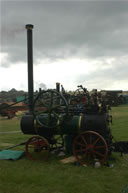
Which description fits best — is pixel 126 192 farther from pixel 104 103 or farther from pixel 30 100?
pixel 30 100

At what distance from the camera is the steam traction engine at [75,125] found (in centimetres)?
528

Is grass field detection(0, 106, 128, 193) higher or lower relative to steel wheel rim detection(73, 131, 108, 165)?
lower

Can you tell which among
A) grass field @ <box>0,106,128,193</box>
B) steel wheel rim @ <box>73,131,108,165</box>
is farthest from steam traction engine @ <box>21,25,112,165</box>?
grass field @ <box>0,106,128,193</box>

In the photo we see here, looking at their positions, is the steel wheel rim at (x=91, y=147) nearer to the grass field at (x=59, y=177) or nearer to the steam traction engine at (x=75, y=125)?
the steam traction engine at (x=75, y=125)

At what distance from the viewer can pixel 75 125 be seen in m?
5.44

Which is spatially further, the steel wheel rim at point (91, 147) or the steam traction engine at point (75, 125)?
the steam traction engine at point (75, 125)

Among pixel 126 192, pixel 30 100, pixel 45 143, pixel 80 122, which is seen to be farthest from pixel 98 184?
pixel 30 100

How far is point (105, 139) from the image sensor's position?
17.8ft

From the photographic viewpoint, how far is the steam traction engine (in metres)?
5.28

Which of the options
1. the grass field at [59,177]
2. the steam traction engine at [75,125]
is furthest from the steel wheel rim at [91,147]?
the grass field at [59,177]

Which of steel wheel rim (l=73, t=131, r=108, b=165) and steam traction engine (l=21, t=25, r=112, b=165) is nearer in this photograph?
steel wheel rim (l=73, t=131, r=108, b=165)

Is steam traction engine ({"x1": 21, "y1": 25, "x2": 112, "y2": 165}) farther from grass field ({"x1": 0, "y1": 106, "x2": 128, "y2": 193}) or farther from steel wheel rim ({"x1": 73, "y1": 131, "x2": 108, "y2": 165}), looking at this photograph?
grass field ({"x1": 0, "y1": 106, "x2": 128, "y2": 193})

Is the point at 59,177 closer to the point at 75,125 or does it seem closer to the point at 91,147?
the point at 91,147

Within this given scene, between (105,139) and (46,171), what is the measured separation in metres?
1.82
